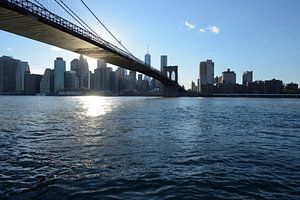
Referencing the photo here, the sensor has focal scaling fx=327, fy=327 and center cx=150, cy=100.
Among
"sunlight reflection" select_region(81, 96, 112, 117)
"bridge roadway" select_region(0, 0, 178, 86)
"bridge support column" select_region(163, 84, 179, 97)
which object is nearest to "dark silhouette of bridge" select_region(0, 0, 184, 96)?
"bridge roadway" select_region(0, 0, 178, 86)

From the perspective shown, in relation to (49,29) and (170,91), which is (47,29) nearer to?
(49,29)

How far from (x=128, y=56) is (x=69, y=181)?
71.1 meters

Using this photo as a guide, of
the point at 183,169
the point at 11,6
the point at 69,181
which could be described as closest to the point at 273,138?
the point at 183,169

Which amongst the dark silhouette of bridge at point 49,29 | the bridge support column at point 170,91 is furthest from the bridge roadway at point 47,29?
the bridge support column at point 170,91

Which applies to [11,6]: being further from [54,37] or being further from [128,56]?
[128,56]

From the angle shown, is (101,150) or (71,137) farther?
(71,137)

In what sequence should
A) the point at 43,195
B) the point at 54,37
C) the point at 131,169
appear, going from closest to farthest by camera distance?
the point at 43,195 < the point at 131,169 < the point at 54,37

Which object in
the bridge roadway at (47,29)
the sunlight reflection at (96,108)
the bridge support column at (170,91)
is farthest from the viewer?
the bridge support column at (170,91)

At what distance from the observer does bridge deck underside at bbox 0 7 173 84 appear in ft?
123

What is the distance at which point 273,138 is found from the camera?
1806 cm

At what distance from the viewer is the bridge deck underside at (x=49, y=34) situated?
1473 inches

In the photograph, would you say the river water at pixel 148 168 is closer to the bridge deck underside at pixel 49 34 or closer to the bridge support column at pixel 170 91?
the bridge deck underside at pixel 49 34

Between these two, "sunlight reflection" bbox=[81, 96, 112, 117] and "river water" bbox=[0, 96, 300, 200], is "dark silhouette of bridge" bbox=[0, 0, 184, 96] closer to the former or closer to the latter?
"sunlight reflection" bbox=[81, 96, 112, 117]

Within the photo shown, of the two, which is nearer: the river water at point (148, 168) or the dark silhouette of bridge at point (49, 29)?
the river water at point (148, 168)
